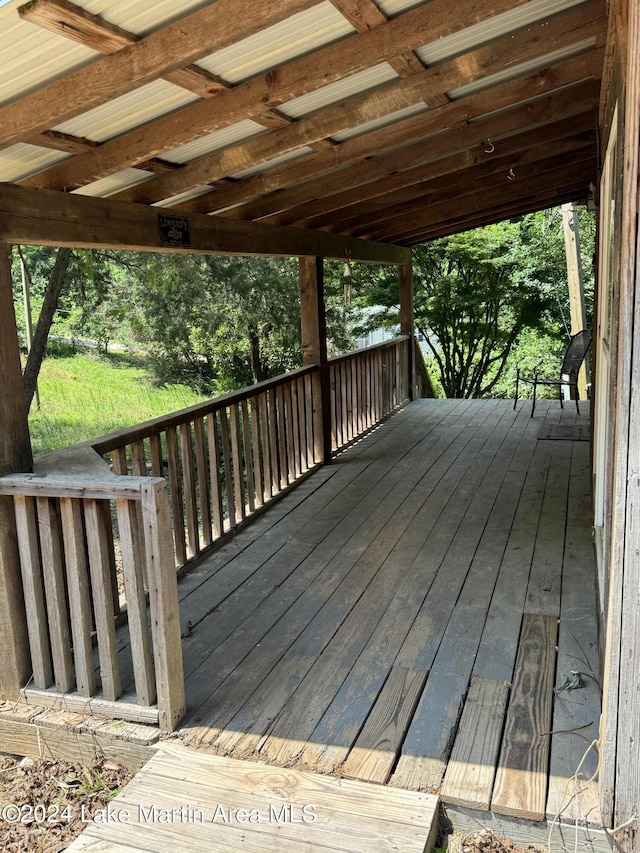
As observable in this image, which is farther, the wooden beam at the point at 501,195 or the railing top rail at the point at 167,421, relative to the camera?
the wooden beam at the point at 501,195

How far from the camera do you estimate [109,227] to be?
3.12 metres

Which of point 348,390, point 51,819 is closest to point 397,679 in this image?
point 51,819

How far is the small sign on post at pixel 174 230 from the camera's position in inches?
138

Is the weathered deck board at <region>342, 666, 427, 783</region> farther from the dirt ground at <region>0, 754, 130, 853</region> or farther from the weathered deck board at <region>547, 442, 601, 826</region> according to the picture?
the dirt ground at <region>0, 754, 130, 853</region>

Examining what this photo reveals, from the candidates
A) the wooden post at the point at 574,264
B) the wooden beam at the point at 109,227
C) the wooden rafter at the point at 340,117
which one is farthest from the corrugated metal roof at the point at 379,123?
the wooden post at the point at 574,264

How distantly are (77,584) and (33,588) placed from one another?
0.18m

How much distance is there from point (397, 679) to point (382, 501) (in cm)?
231

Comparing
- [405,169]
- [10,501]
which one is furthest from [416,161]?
[10,501]

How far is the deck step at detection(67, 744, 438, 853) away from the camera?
6.24ft

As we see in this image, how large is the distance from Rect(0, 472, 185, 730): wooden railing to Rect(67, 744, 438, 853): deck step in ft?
1.00

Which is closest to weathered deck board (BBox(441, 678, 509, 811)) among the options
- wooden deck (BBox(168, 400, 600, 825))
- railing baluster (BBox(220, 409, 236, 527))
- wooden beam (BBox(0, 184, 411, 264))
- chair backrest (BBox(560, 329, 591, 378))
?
wooden deck (BBox(168, 400, 600, 825))

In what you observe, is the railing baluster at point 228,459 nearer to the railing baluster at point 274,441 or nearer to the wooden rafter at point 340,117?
the railing baluster at point 274,441

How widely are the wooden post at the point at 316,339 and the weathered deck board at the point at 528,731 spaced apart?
124 inches

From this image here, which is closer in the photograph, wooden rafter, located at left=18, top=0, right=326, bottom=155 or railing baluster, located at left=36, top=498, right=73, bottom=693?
wooden rafter, located at left=18, top=0, right=326, bottom=155
